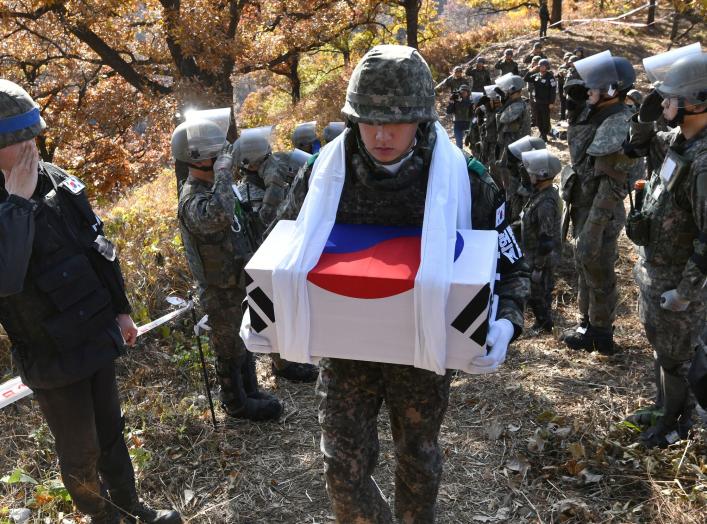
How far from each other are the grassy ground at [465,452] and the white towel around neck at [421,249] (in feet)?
5.14

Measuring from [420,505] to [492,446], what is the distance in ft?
3.94

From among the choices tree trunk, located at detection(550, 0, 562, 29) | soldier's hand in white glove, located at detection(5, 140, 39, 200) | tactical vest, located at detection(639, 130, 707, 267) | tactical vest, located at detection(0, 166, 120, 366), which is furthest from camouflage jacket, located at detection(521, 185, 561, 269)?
tree trunk, located at detection(550, 0, 562, 29)

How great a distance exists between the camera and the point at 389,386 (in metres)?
2.60

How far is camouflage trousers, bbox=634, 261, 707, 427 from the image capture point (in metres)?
3.46

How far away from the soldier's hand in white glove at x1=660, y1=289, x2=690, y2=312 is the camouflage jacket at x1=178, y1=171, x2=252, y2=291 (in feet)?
8.48

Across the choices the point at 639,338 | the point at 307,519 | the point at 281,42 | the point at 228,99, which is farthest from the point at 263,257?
the point at 281,42

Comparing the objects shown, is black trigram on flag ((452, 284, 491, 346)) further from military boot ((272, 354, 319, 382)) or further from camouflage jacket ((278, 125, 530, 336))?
military boot ((272, 354, 319, 382))

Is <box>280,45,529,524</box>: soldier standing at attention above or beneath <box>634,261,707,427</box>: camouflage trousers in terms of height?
above

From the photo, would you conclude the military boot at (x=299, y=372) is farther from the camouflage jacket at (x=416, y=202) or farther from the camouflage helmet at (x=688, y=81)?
the camouflage helmet at (x=688, y=81)

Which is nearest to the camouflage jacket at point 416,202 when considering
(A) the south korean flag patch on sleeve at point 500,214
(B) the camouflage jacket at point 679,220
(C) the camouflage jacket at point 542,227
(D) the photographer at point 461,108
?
(A) the south korean flag patch on sleeve at point 500,214

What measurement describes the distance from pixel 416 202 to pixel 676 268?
6.34 ft

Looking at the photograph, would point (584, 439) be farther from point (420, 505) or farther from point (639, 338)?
point (639, 338)

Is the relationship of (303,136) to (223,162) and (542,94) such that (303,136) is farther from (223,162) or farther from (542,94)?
(542,94)

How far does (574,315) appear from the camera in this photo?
20.5 feet
